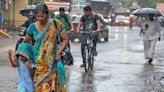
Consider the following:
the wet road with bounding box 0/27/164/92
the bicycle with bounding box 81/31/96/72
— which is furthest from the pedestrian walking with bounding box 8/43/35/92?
the bicycle with bounding box 81/31/96/72

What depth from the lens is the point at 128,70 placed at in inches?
556

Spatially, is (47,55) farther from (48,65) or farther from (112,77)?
(112,77)

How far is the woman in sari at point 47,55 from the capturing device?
6843mm

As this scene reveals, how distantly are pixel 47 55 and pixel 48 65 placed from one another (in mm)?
133

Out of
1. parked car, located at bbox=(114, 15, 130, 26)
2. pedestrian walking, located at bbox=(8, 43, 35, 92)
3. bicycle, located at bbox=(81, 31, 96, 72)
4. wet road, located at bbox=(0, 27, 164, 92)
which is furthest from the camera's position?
parked car, located at bbox=(114, 15, 130, 26)

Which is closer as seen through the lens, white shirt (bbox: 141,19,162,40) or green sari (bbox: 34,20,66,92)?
green sari (bbox: 34,20,66,92)

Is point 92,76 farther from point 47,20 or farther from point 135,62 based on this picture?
point 47,20

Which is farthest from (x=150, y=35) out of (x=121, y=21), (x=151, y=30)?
(x=121, y=21)

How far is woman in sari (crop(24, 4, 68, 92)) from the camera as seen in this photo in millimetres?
6843

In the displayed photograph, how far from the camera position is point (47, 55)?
6.90 meters

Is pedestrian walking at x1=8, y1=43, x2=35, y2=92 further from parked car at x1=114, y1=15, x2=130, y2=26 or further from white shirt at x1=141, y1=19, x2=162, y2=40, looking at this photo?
parked car at x1=114, y1=15, x2=130, y2=26

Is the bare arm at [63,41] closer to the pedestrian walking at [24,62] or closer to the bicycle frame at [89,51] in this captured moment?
the pedestrian walking at [24,62]

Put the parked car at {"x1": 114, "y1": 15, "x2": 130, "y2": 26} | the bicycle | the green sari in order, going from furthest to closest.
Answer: the parked car at {"x1": 114, "y1": 15, "x2": 130, "y2": 26} < the bicycle < the green sari

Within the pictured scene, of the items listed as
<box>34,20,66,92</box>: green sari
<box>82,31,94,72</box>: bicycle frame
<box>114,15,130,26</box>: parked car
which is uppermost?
<box>34,20,66,92</box>: green sari
